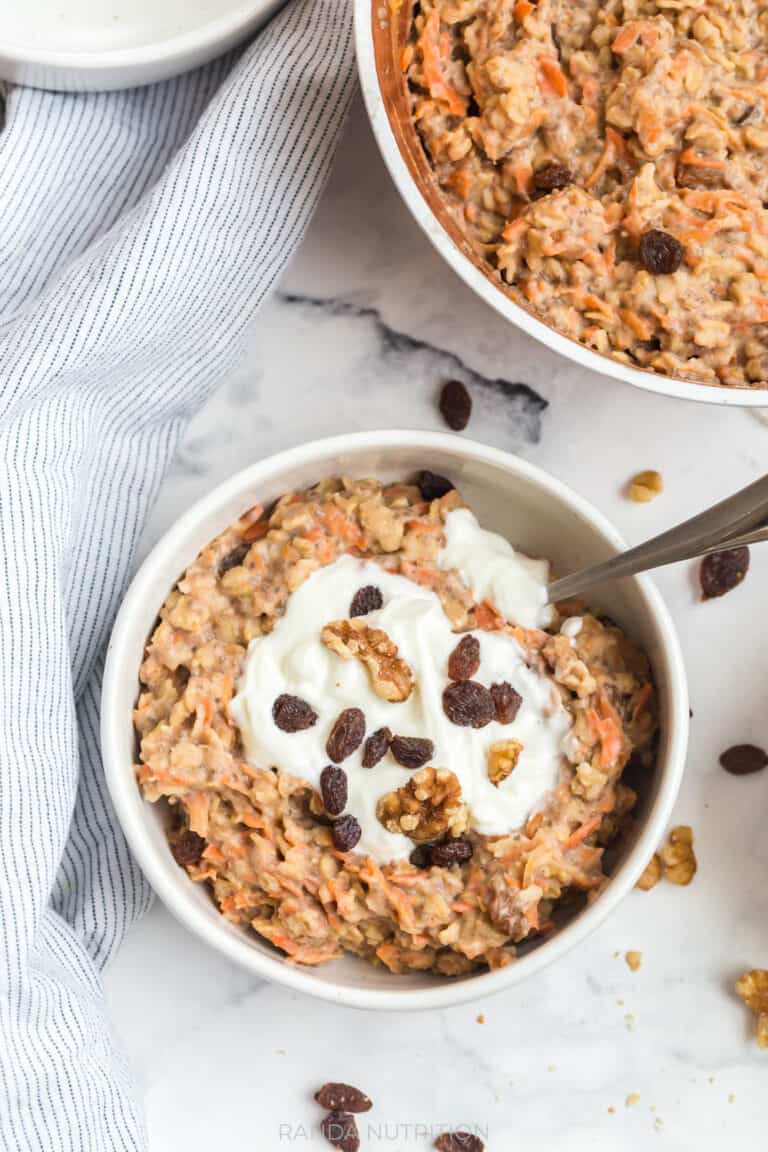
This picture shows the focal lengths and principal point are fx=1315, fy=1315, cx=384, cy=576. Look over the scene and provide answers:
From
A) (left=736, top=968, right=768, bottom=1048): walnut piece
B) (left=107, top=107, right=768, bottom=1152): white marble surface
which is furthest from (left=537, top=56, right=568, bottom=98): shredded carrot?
(left=736, top=968, right=768, bottom=1048): walnut piece

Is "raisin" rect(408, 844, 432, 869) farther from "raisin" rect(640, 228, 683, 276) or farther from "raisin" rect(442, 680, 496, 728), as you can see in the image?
"raisin" rect(640, 228, 683, 276)

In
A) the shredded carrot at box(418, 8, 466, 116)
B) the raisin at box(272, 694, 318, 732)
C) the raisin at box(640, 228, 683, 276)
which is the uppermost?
the shredded carrot at box(418, 8, 466, 116)

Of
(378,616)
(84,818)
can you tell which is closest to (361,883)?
(378,616)

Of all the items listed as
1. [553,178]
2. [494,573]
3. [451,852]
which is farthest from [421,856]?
[553,178]

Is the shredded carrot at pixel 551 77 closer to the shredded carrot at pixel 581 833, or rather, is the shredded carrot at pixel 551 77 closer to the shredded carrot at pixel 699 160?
the shredded carrot at pixel 699 160

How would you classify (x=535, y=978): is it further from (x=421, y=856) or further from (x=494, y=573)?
(x=494, y=573)

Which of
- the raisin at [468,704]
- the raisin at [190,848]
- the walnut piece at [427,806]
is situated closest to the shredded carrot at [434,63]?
the raisin at [468,704]
